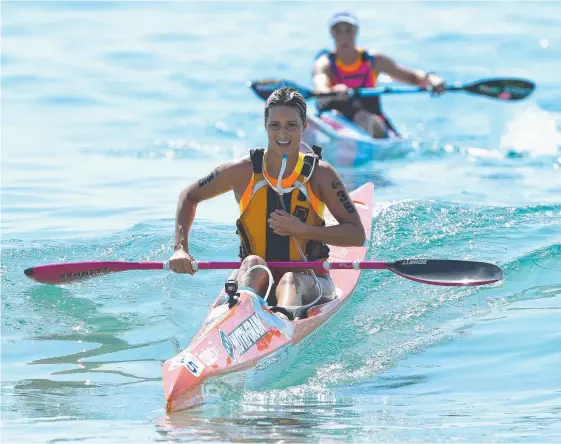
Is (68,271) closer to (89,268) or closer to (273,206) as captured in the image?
(89,268)

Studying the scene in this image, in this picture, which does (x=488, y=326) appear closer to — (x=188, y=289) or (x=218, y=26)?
(x=188, y=289)

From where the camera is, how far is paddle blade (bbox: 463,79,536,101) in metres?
13.1

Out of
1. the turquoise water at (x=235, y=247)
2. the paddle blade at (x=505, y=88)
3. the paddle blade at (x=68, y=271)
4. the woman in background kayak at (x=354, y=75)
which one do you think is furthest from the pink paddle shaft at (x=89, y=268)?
the paddle blade at (x=505, y=88)

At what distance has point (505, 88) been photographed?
13.2m

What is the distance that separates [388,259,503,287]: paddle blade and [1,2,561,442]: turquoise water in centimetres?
42

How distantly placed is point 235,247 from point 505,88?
537 cm

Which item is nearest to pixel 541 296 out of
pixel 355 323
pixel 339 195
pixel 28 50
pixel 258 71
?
pixel 355 323

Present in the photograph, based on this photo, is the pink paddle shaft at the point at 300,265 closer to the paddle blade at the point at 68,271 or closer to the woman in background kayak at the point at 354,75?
the paddle blade at the point at 68,271

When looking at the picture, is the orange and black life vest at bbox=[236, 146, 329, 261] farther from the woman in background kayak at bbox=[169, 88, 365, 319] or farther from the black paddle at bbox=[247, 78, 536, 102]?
the black paddle at bbox=[247, 78, 536, 102]

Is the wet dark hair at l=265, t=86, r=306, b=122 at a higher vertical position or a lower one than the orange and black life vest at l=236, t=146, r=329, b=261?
higher

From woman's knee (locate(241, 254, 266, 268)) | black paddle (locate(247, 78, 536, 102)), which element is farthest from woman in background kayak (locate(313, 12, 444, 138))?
woman's knee (locate(241, 254, 266, 268))

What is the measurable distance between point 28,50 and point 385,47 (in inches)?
261

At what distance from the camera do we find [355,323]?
7.25 meters

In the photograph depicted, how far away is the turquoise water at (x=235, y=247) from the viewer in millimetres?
5555
